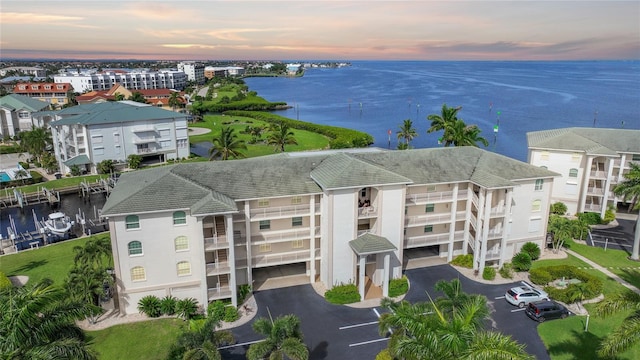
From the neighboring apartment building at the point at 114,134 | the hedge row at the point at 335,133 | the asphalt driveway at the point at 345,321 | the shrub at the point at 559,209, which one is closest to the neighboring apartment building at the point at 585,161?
the shrub at the point at 559,209

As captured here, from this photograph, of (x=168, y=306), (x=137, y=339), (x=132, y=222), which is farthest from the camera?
(x=168, y=306)

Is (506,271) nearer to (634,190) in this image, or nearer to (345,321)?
(634,190)

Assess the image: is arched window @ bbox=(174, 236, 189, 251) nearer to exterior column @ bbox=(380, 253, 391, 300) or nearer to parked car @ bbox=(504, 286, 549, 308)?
exterior column @ bbox=(380, 253, 391, 300)

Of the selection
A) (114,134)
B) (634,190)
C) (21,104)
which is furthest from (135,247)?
(21,104)

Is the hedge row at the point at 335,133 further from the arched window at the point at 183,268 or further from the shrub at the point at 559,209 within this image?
the arched window at the point at 183,268

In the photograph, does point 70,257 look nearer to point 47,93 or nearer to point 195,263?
point 195,263

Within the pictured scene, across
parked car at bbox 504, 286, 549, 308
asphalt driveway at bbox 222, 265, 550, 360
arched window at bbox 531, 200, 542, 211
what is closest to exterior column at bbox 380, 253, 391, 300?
asphalt driveway at bbox 222, 265, 550, 360

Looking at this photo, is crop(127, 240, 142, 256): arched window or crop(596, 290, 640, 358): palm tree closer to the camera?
crop(596, 290, 640, 358): palm tree
